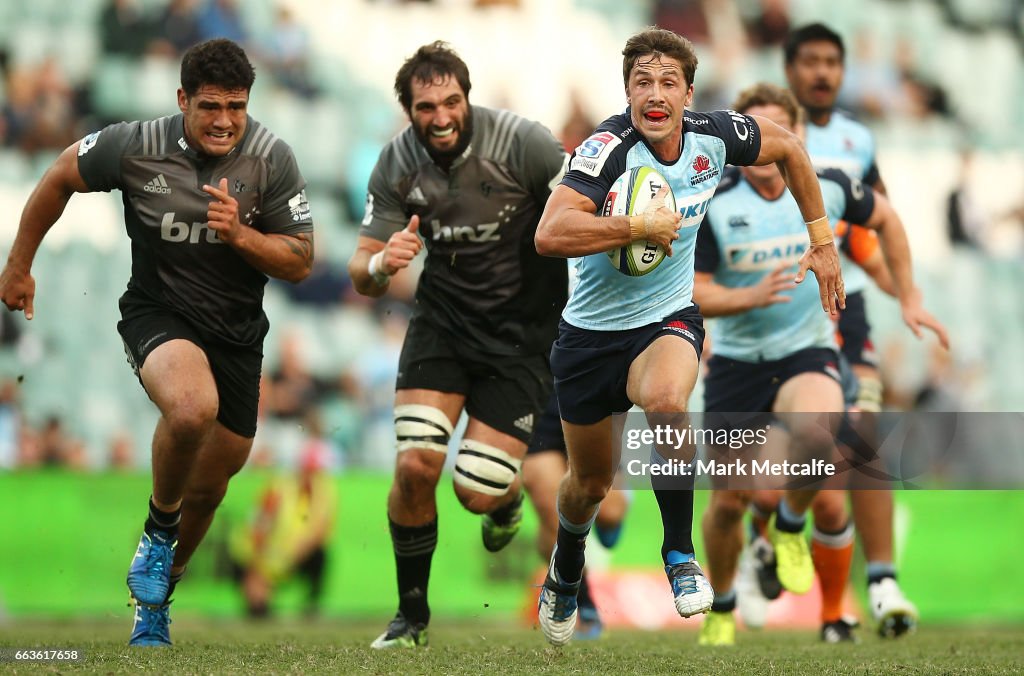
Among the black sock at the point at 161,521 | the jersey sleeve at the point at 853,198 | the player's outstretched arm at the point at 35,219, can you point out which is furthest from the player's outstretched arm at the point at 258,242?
the jersey sleeve at the point at 853,198

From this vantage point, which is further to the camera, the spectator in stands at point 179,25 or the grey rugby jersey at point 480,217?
the spectator in stands at point 179,25

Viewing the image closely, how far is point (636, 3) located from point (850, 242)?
30.7ft

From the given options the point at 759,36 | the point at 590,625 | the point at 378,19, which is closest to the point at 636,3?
the point at 759,36

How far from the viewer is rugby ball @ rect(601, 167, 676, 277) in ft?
20.9

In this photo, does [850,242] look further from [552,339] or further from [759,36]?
[759,36]

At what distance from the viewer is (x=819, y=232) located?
6848 millimetres

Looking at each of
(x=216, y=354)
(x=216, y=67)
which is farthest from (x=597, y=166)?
(x=216, y=354)

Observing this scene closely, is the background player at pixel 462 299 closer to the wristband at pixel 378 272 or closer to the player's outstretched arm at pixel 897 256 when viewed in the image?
the wristband at pixel 378 272

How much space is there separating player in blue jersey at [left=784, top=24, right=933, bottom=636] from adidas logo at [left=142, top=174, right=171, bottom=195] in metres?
4.26

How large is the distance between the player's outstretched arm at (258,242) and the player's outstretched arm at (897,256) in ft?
12.0

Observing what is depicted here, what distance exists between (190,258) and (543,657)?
278 centimetres

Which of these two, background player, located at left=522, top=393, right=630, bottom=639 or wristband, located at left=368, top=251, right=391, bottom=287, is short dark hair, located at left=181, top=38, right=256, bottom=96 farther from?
background player, located at left=522, top=393, right=630, bottom=639

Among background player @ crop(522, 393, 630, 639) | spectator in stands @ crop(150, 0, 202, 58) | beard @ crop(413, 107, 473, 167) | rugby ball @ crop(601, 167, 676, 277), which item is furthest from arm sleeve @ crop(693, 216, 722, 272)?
spectator in stands @ crop(150, 0, 202, 58)

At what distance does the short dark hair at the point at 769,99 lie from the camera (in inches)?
338
